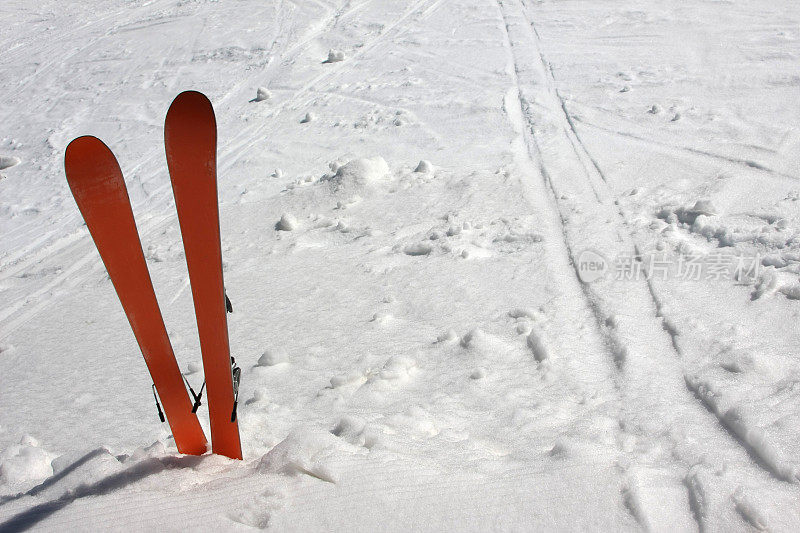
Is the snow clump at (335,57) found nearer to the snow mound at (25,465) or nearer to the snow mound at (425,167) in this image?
the snow mound at (425,167)

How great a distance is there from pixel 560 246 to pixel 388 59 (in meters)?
6.88

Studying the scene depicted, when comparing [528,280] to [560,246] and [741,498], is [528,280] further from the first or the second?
[741,498]

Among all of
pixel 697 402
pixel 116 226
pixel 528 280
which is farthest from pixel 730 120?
pixel 116 226

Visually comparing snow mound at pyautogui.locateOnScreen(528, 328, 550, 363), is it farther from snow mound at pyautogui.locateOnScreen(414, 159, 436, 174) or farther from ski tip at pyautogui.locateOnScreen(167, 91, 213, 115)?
snow mound at pyautogui.locateOnScreen(414, 159, 436, 174)

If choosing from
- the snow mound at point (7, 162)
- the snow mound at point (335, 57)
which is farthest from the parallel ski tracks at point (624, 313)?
the snow mound at point (7, 162)

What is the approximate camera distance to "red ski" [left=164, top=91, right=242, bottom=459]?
6.11 ft

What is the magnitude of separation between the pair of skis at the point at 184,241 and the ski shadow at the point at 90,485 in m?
0.13

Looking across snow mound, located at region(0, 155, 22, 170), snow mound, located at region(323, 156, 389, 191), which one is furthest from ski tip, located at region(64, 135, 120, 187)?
snow mound, located at region(0, 155, 22, 170)

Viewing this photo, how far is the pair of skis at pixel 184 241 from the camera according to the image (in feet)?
6.15

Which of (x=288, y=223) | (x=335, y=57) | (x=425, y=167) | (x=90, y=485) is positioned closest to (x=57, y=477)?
(x=90, y=485)

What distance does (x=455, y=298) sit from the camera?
3.66 meters

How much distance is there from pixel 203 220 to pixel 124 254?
0.33 m

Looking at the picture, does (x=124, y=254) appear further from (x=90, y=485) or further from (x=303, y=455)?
(x=303, y=455)

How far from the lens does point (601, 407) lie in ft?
8.29
